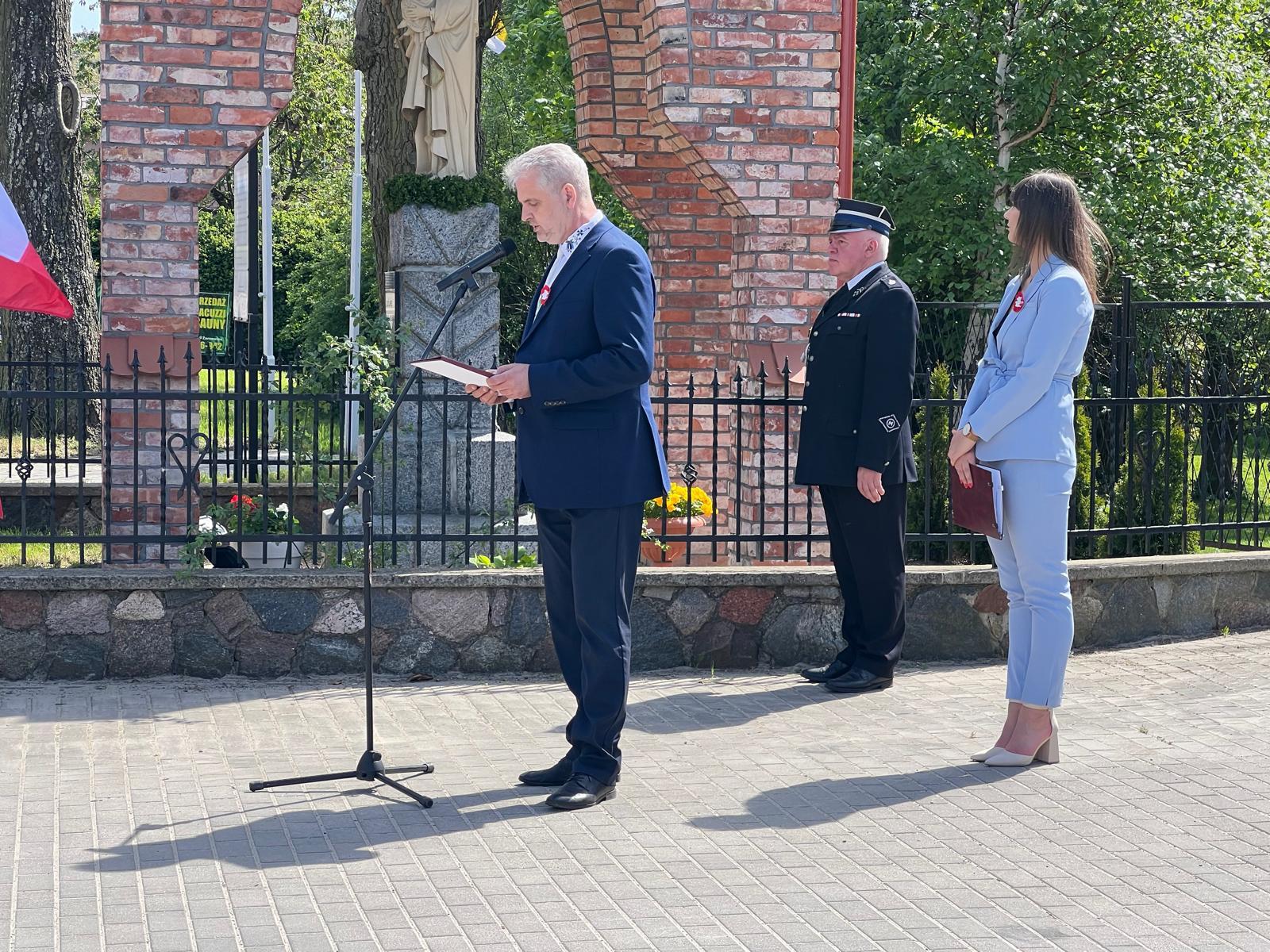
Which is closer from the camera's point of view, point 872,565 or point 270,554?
point 872,565

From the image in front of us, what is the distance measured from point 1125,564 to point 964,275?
12.6 metres

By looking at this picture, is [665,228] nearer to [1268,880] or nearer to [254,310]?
[254,310]

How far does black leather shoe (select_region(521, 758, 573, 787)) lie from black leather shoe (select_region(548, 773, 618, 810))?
0.12 m

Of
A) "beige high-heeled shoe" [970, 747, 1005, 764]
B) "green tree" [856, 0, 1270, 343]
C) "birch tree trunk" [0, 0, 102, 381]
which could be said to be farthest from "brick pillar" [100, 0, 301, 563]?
"green tree" [856, 0, 1270, 343]

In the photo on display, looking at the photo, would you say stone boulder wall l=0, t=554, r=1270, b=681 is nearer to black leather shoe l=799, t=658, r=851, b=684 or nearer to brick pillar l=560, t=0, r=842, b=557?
black leather shoe l=799, t=658, r=851, b=684

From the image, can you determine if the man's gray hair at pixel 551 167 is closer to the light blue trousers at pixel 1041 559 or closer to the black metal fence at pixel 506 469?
the black metal fence at pixel 506 469

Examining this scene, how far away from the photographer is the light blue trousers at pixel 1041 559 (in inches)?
208

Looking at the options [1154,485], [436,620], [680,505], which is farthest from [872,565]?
[1154,485]

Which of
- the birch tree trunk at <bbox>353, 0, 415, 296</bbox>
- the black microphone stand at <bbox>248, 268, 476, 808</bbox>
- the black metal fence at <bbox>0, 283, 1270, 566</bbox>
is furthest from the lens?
the birch tree trunk at <bbox>353, 0, 415, 296</bbox>

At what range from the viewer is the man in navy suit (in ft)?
15.6

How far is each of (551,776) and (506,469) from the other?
3887 mm

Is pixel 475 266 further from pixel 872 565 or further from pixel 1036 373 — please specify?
pixel 872 565

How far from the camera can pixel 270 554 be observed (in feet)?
25.2

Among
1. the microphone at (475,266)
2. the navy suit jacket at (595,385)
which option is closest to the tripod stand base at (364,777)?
the navy suit jacket at (595,385)
